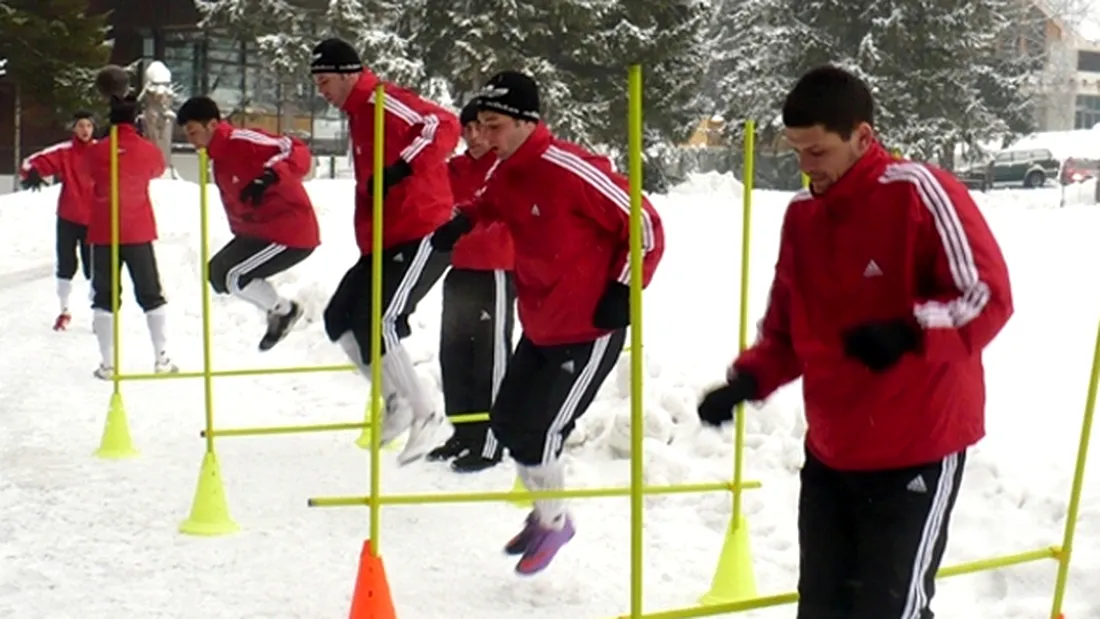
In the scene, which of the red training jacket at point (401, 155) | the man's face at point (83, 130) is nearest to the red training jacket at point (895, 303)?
the red training jacket at point (401, 155)

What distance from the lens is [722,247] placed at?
12438 mm

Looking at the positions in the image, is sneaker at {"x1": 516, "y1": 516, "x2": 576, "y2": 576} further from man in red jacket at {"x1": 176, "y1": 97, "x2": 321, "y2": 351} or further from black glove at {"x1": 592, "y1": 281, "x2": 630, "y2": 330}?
man in red jacket at {"x1": 176, "y1": 97, "x2": 321, "y2": 351}

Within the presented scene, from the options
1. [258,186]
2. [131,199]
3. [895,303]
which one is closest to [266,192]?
[258,186]

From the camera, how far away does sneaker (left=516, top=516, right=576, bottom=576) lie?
186 inches

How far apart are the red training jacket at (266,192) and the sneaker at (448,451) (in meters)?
1.31

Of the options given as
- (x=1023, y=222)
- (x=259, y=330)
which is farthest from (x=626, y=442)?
(x=1023, y=222)

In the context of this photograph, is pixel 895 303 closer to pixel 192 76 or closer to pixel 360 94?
pixel 360 94

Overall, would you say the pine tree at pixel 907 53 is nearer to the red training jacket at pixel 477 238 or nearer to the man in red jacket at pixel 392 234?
the red training jacket at pixel 477 238

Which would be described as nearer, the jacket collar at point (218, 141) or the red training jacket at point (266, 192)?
the red training jacket at point (266, 192)

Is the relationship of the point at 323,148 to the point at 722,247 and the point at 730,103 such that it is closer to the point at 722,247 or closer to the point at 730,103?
the point at 730,103

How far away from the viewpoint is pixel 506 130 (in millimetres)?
4645

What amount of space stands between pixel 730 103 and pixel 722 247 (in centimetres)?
1716

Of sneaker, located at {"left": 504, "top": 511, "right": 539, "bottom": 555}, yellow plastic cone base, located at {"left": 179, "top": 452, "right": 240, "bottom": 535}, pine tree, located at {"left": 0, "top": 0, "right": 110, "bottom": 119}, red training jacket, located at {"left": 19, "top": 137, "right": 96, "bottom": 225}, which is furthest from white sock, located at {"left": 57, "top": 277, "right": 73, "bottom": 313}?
pine tree, located at {"left": 0, "top": 0, "right": 110, "bottom": 119}

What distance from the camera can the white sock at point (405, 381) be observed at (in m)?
6.06
